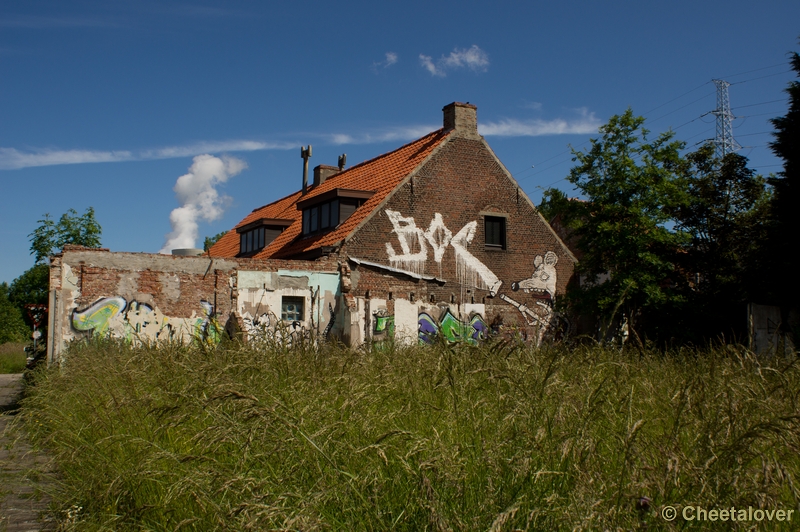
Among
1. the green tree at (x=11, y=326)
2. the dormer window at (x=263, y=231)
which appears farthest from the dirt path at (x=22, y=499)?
the green tree at (x=11, y=326)

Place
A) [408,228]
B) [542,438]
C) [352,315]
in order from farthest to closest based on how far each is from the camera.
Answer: [408,228] → [352,315] → [542,438]

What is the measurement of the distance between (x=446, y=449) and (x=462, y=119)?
70.1 ft

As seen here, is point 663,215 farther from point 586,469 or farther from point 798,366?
point 586,469

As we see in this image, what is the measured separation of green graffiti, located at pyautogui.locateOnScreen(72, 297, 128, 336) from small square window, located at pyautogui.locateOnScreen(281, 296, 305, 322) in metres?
4.48

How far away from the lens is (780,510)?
11.2 feet

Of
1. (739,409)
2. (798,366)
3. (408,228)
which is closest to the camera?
(739,409)

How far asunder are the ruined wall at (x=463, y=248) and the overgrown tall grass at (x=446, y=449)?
15.6m

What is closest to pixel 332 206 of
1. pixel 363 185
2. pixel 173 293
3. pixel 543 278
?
pixel 363 185

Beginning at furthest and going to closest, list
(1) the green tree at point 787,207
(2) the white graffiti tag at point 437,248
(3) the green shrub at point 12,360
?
1. (3) the green shrub at point 12,360
2. (2) the white graffiti tag at point 437,248
3. (1) the green tree at point 787,207

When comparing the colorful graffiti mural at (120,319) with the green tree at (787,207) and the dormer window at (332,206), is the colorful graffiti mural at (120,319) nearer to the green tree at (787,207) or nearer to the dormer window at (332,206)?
the dormer window at (332,206)

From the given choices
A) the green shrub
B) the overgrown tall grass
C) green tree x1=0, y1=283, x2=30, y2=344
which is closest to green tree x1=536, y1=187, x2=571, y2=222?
the overgrown tall grass

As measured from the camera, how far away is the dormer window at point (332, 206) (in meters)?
23.1

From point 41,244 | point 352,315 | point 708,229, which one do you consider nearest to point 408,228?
point 352,315

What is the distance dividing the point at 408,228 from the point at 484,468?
62.0ft
